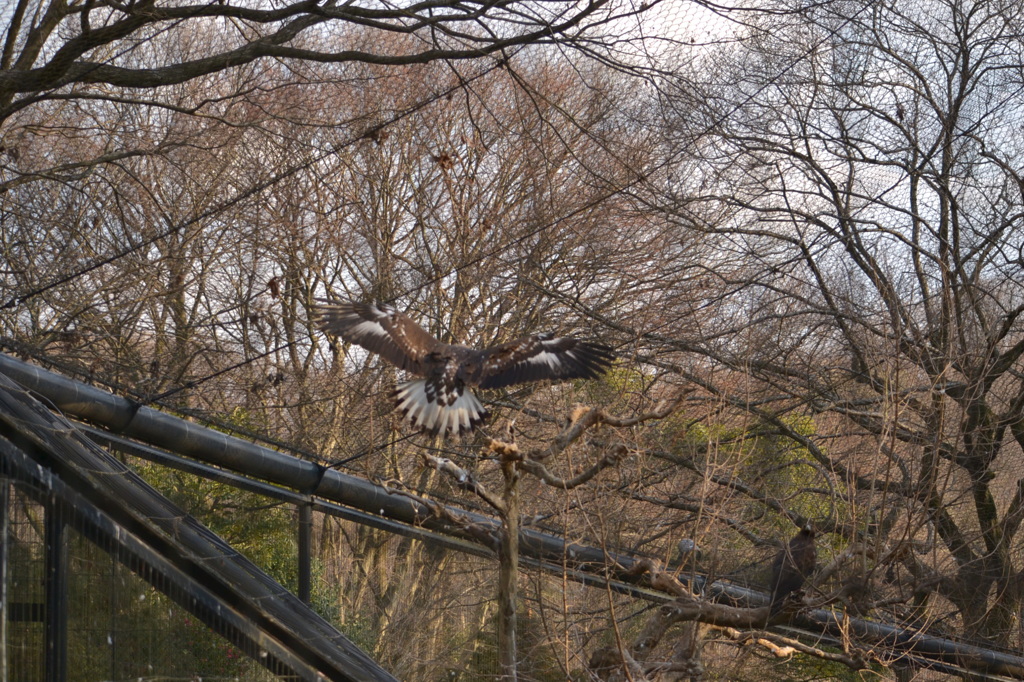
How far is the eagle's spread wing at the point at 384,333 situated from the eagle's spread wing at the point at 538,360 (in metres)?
0.38

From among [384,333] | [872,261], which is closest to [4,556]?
[384,333]

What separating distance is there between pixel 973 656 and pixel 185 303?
793 cm

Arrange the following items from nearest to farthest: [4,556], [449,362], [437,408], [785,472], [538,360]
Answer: [4,556]
[437,408]
[449,362]
[538,360]
[785,472]

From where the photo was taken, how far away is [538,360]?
5160 millimetres

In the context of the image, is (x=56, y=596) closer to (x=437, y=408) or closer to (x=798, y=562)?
(x=437, y=408)

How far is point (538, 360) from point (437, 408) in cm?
64

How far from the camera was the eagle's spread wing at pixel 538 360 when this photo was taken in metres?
4.93

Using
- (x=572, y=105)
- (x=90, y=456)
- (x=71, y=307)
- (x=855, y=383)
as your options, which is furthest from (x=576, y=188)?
(x=90, y=456)

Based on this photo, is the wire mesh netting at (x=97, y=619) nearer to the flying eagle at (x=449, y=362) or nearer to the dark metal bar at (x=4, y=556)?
the dark metal bar at (x=4, y=556)

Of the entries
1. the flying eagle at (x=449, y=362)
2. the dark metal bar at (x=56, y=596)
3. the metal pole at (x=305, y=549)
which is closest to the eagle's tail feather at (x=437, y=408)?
the flying eagle at (x=449, y=362)

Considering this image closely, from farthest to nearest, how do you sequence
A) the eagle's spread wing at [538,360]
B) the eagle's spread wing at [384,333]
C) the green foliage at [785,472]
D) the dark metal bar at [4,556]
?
the green foliage at [785,472], the eagle's spread wing at [384,333], the eagle's spread wing at [538,360], the dark metal bar at [4,556]

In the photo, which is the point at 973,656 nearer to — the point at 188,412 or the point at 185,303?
the point at 188,412

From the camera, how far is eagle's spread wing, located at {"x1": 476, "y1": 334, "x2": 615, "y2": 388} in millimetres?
4930

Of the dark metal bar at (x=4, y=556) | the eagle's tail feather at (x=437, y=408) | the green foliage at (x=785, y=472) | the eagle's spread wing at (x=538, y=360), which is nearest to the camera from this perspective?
the dark metal bar at (x=4, y=556)
